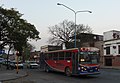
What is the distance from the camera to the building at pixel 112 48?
198 ft

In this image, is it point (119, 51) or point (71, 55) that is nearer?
point (71, 55)

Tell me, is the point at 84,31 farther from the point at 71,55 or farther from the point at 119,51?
the point at 71,55

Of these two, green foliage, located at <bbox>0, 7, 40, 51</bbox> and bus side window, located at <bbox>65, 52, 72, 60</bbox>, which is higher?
green foliage, located at <bbox>0, 7, 40, 51</bbox>

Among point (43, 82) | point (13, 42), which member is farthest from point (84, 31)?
point (43, 82)

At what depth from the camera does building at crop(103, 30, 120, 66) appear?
6041cm

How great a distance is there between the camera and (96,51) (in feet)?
83.3

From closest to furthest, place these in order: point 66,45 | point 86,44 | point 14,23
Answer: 1. point 14,23
2. point 86,44
3. point 66,45

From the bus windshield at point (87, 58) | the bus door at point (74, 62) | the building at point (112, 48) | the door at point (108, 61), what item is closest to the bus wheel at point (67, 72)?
the bus door at point (74, 62)

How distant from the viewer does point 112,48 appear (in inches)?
2458

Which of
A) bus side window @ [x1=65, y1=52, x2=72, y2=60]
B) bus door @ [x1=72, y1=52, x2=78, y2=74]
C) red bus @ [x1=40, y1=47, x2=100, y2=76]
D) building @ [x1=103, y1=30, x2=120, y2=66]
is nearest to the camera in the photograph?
red bus @ [x1=40, y1=47, x2=100, y2=76]

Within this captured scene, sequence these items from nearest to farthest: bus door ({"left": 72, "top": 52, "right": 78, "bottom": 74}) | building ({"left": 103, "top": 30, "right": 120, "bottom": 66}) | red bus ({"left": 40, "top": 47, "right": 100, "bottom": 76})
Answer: red bus ({"left": 40, "top": 47, "right": 100, "bottom": 76}), bus door ({"left": 72, "top": 52, "right": 78, "bottom": 74}), building ({"left": 103, "top": 30, "right": 120, "bottom": 66})

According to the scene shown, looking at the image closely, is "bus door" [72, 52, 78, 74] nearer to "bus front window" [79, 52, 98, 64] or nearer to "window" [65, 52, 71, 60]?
"bus front window" [79, 52, 98, 64]

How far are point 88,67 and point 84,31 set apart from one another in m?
62.8

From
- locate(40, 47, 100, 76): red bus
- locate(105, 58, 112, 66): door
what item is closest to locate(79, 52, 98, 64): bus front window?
locate(40, 47, 100, 76): red bus
